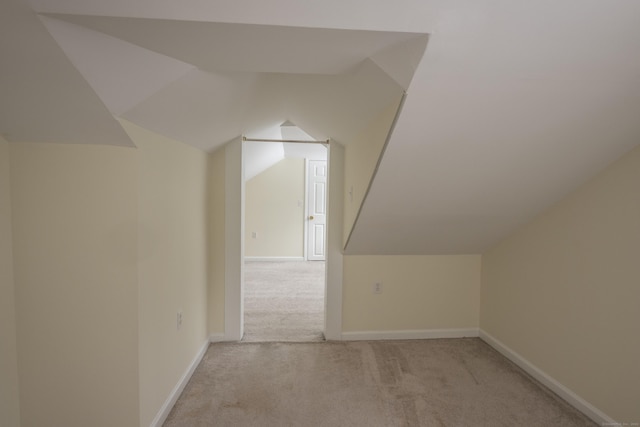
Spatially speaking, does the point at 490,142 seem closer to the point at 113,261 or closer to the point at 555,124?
the point at 555,124

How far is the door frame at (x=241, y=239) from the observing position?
8.71 ft

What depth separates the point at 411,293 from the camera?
285 cm

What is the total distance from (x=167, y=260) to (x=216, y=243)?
35.6 inches

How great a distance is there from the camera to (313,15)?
0.96 meters

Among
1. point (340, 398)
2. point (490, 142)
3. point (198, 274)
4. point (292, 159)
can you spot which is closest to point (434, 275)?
point (340, 398)

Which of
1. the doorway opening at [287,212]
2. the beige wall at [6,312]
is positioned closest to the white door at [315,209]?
the doorway opening at [287,212]

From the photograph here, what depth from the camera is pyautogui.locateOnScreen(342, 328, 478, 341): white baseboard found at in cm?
280

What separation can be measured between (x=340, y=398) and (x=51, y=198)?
72.9 inches

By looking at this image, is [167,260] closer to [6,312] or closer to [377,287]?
[6,312]

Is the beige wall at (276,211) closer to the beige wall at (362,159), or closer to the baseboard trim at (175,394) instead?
the beige wall at (362,159)

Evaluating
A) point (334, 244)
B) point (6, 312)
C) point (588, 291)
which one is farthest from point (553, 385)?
point (6, 312)

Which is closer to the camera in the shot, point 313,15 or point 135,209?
point 313,15

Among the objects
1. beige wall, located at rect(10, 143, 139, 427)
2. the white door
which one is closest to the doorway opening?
the white door

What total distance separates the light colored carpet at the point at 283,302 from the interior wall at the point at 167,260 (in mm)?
740
